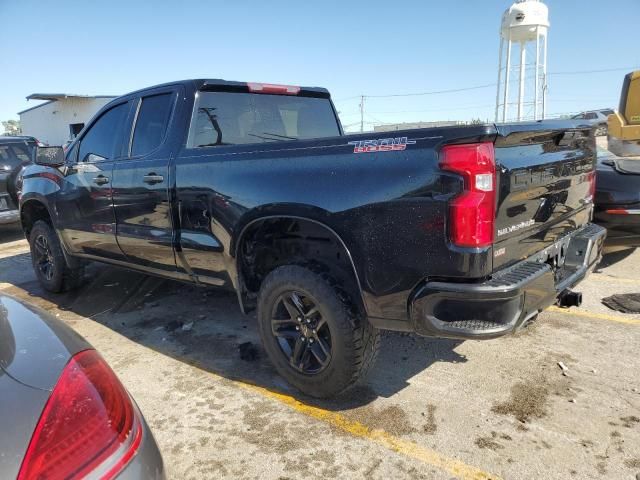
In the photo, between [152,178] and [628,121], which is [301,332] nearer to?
[152,178]

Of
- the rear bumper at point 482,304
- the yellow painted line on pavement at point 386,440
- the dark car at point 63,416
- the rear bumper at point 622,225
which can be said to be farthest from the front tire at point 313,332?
the rear bumper at point 622,225

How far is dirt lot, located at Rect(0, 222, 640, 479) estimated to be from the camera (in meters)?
2.50

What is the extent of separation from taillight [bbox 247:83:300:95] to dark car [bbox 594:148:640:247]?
3397 millimetres

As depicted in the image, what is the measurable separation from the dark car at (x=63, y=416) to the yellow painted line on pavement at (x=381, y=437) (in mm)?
1475

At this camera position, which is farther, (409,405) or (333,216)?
(409,405)

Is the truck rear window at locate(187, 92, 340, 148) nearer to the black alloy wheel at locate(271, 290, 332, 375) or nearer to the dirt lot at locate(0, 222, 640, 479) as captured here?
the black alloy wheel at locate(271, 290, 332, 375)

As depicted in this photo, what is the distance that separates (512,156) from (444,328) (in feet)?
3.14

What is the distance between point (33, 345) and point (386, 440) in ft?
6.16

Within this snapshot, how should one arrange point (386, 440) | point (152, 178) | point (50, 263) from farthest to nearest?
point (50, 263) → point (152, 178) → point (386, 440)

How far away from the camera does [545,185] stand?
2816 millimetres

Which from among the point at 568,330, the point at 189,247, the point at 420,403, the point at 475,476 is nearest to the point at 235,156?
the point at 189,247

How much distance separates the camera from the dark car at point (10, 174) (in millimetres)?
8930

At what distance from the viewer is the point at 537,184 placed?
2.71m

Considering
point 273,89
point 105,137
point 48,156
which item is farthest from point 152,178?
point 48,156
